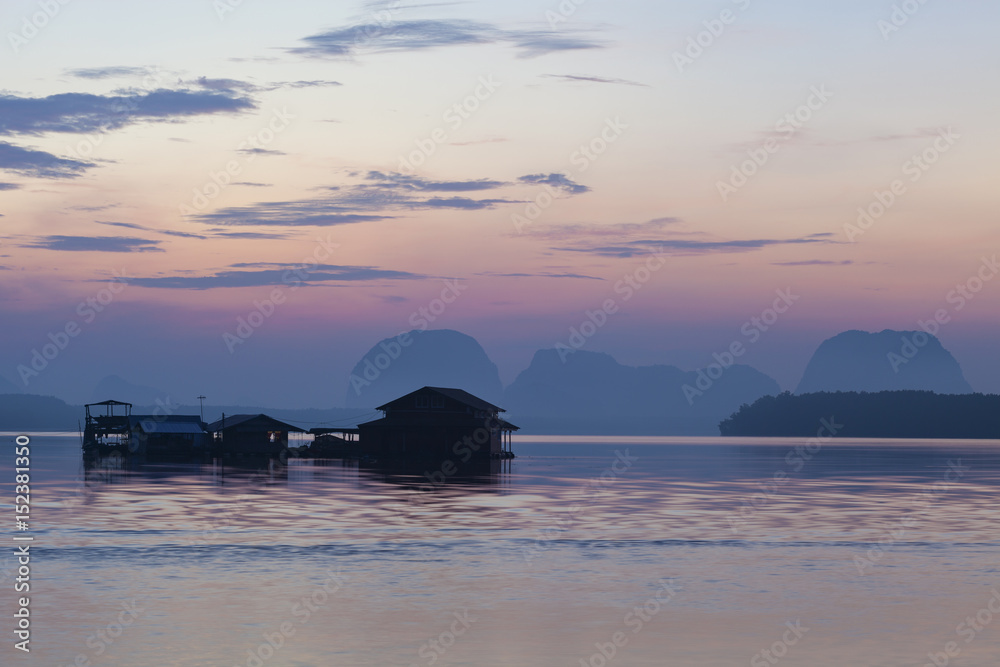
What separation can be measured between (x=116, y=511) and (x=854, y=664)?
1512 inches

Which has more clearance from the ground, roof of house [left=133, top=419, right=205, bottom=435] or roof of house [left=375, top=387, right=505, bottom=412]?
roof of house [left=375, top=387, right=505, bottom=412]

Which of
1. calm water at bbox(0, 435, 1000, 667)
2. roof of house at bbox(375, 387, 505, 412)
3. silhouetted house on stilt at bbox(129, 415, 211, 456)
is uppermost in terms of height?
roof of house at bbox(375, 387, 505, 412)

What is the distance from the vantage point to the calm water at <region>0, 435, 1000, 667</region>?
70.5ft

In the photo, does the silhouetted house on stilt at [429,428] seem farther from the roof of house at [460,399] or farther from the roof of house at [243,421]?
the roof of house at [243,421]

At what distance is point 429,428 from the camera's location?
352 feet

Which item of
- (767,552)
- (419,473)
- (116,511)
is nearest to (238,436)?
(419,473)

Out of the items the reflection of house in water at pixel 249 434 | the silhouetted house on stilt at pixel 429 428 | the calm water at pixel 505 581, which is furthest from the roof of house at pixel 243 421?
the calm water at pixel 505 581

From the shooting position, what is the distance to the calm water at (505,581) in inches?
846

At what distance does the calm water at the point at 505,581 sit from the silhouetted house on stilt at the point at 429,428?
1895 inches

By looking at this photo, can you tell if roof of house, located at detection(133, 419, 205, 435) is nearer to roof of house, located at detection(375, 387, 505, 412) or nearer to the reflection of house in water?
the reflection of house in water

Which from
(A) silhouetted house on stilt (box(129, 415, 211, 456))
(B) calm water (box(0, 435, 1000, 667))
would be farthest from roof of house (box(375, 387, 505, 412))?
(B) calm water (box(0, 435, 1000, 667))

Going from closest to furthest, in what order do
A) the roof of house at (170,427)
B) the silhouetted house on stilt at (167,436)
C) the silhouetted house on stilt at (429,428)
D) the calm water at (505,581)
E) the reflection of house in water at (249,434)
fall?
the calm water at (505,581)
the silhouetted house on stilt at (429,428)
the reflection of house in water at (249,434)
the silhouetted house on stilt at (167,436)
the roof of house at (170,427)

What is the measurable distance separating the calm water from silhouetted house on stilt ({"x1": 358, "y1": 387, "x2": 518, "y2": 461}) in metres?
48.1

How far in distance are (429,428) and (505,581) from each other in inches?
3072
